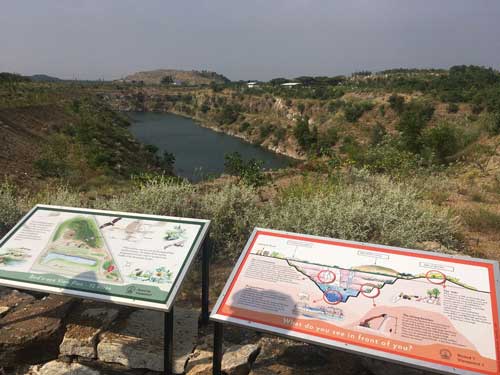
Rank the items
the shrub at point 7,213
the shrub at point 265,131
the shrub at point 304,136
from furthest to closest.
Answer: the shrub at point 265,131 → the shrub at point 304,136 → the shrub at point 7,213

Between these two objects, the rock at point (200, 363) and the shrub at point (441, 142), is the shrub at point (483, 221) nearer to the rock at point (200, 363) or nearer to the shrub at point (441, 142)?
the rock at point (200, 363)

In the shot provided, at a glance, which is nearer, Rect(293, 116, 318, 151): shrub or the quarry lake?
the quarry lake

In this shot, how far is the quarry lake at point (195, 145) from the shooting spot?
3422 cm

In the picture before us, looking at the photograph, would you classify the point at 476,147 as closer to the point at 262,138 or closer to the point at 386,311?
the point at 386,311

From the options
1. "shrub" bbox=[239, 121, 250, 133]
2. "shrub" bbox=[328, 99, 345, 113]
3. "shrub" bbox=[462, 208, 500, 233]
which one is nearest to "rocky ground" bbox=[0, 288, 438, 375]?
"shrub" bbox=[462, 208, 500, 233]

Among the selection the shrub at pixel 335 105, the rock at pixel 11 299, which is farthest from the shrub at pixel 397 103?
the rock at pixel 11 299

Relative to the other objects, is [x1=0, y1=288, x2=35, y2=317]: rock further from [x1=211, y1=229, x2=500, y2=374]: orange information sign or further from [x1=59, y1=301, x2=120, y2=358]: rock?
[x1=211, y1=229, x2=500, y2=374]: orange information sign

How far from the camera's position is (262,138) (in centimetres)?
4906

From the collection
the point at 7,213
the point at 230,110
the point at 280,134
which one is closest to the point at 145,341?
the point at 7,213

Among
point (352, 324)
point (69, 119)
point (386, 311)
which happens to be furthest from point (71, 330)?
point (69, 119)

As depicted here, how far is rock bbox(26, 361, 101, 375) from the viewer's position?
2.87 metres

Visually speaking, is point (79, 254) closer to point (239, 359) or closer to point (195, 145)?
point (239, 359)

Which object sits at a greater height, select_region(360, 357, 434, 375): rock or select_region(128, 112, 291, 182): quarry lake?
select_region(360, 357, 434, 375): rock

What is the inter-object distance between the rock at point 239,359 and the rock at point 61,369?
1045 mm
